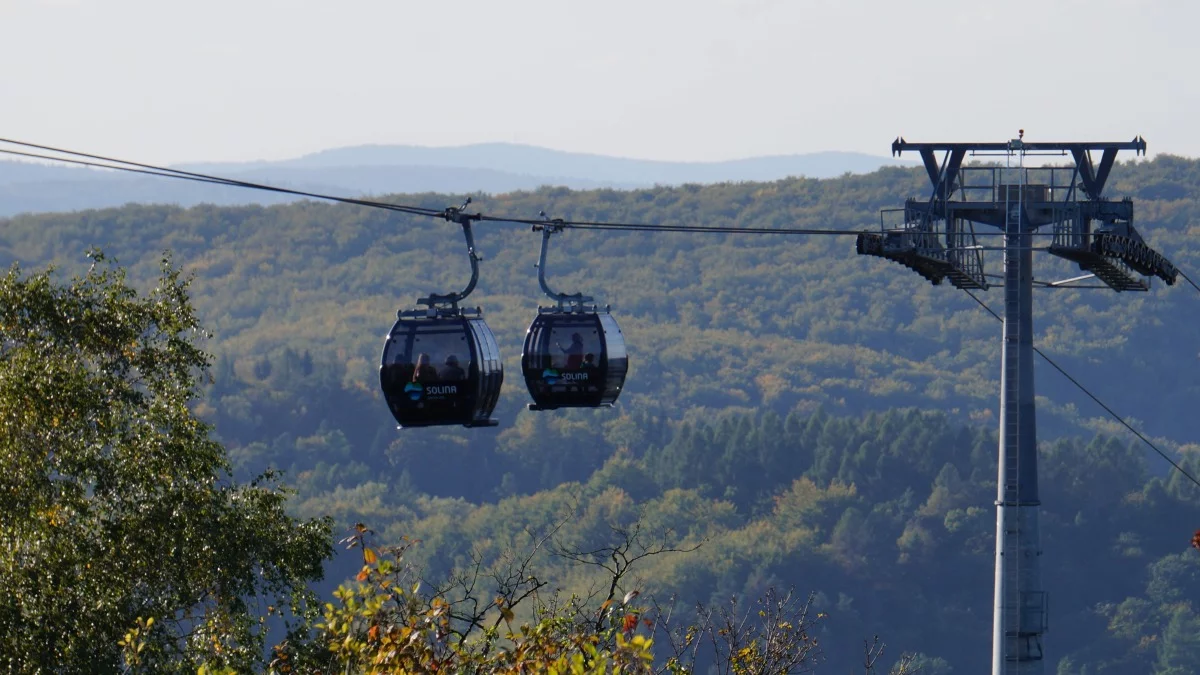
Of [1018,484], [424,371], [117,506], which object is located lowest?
[1018,484]

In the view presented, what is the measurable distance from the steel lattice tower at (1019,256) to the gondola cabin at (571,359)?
3.87 metres

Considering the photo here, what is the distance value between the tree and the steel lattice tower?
313 inches

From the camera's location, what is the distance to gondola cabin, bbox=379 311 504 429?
67.8 ft

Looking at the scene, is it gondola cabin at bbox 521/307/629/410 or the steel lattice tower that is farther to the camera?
the steel lattice tower

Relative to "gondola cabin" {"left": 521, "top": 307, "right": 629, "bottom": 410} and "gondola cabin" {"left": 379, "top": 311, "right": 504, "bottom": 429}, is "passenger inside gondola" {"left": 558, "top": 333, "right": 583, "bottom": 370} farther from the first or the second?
"gondola cabin" {"left": 379, "top": 311, "right": 504, "bottom": 429}

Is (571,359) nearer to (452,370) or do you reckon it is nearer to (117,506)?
(452,370)

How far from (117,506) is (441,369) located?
3.98 m

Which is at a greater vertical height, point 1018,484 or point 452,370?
point 452,370

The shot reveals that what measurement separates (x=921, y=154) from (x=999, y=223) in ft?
4.48

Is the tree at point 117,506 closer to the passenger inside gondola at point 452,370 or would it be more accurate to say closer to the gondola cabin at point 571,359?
the passenger inside gondola at point 452,370

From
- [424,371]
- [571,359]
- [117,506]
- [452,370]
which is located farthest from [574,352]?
[117,506]

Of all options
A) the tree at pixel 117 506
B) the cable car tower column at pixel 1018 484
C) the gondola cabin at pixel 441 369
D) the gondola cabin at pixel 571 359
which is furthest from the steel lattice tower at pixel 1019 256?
the tree at pixel 117 506

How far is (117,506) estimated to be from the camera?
71.4 ft

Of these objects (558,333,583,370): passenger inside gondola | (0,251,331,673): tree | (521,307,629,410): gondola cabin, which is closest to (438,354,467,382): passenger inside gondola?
(521,307,629,410): gondola cabin
